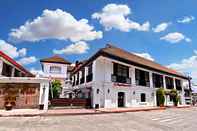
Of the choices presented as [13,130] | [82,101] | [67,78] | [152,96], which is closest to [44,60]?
[67,78]

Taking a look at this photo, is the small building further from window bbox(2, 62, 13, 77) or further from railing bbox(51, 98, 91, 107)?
window bbox(2, 62, 13, 77)

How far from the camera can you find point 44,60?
3419 cm

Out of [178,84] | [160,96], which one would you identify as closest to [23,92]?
[160,96]

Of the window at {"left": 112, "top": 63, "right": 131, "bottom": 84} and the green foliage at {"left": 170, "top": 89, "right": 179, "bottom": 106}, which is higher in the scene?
the window at {"left": 112, "top": 63, "right": 131, "bottom": 84}

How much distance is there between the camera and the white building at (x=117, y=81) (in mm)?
20578

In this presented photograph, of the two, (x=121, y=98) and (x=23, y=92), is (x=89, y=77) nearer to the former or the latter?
(x=121, y=98)

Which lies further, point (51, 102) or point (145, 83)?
point (145, 83)

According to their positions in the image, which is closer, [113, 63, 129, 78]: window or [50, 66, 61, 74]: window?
[113, 63, 129, 78]: window

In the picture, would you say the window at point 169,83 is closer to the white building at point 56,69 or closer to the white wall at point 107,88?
the white wall at point 107,88

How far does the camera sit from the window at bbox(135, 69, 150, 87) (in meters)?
24.5

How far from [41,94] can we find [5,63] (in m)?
6.31

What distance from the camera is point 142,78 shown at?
82.8 feet

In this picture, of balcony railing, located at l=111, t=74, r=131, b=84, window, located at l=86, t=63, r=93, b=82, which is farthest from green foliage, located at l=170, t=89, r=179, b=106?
window, located at l=86, t=63, r=93, b=82

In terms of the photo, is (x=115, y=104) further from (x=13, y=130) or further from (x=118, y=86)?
(x=13, y=130)
